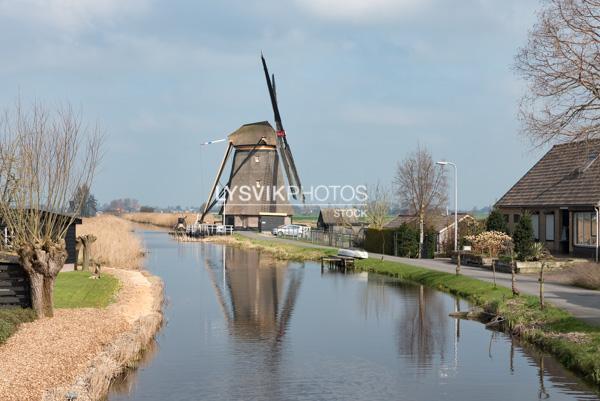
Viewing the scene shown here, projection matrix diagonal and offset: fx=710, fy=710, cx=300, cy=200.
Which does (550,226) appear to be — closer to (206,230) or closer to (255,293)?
(255,293)

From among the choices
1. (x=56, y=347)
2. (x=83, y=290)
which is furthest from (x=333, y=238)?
(x=56, y=347)

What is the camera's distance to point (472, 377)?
1622 centimetres

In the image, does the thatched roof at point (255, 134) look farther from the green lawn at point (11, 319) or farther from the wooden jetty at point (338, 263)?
the green lawn at point (11, 319)

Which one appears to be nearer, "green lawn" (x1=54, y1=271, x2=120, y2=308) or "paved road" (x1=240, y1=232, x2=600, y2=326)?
"paved road" (x1=240, y1=232, x2=600, y2=326)

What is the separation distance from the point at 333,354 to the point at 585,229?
79.0 feet

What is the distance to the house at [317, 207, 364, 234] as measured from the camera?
69938mm

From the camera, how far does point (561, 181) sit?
4175 centimetres

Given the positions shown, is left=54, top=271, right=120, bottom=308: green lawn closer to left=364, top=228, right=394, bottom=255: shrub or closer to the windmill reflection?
the windmill reflection

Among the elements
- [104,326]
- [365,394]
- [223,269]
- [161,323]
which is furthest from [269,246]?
[365,394]

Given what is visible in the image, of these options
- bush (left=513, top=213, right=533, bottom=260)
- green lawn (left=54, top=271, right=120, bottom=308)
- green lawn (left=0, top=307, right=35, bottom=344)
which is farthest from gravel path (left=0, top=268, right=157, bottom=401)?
bush (left=513, top=213, right=533, bottom=260)

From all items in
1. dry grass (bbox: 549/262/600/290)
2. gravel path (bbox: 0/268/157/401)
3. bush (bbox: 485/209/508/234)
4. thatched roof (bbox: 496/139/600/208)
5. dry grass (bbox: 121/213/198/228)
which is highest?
thatched roof (bbox: 496/139/600/208)

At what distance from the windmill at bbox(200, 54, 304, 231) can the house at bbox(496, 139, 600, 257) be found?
38.8m

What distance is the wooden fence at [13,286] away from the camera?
64.5 ft

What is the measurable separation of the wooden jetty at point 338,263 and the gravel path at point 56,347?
22938 millimetres
